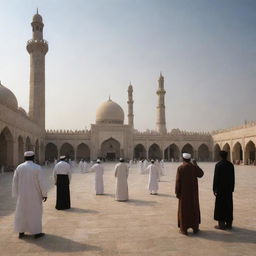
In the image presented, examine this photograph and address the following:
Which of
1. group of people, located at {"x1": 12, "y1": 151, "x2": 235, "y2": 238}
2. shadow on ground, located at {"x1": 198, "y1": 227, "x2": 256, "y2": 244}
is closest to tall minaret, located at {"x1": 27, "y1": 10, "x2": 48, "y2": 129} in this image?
group of people, located at {"x1": 12, "y1": 151, "x2": 235, "y2": 238}

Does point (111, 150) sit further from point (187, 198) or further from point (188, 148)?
point (187, 198)

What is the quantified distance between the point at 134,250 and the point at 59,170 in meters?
3.38

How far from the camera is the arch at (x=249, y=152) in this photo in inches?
1137

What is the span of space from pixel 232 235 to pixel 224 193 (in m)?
0.70

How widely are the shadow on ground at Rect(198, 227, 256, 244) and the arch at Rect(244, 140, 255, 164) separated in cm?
2555

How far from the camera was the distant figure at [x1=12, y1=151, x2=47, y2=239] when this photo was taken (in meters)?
4.35

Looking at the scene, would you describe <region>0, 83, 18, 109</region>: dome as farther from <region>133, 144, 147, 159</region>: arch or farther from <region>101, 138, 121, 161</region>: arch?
<region>133, 144, 147, 159</region>: arch

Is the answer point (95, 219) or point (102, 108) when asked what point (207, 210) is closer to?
point (95, 219)

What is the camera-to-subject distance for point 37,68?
2814 centimetres

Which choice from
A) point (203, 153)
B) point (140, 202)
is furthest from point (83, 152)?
point (140, 202)

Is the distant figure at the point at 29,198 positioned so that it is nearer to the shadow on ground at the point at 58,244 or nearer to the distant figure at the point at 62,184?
the shadow on ground at the point at 58,244

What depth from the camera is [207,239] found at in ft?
13.9

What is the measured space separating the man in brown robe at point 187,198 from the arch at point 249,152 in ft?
84.4

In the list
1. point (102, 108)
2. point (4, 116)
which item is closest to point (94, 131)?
point (102, 108)
